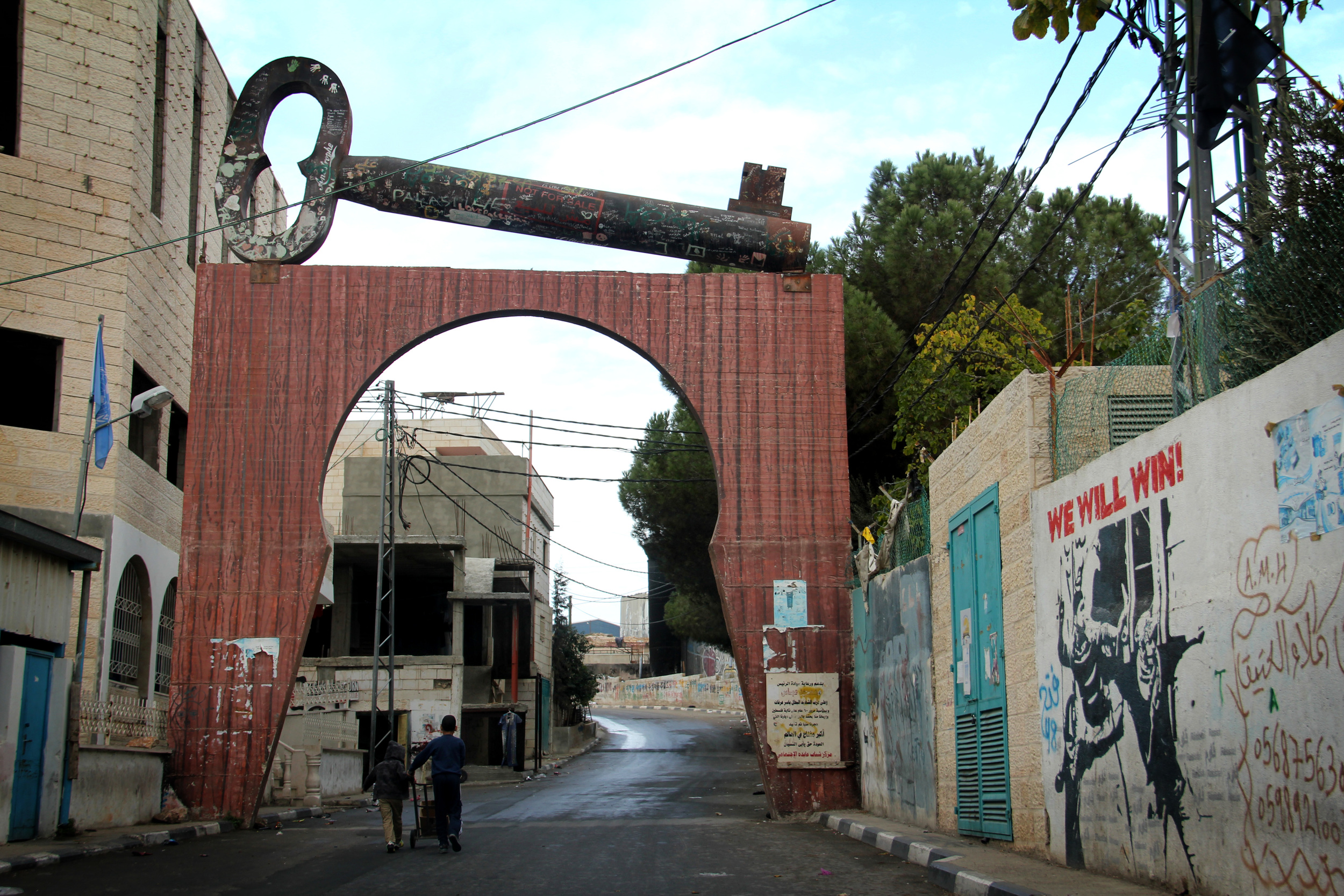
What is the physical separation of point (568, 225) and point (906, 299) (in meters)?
10.5

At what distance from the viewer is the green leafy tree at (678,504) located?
30.8m

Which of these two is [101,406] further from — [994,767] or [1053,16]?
[1053,16]

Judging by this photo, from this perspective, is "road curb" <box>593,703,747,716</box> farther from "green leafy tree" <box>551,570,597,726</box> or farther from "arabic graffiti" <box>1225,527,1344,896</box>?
"arabic graffiti" <box>1225,527,1344,896</box>

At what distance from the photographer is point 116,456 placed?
1859cm

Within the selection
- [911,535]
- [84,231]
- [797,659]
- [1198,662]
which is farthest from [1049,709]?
[84,231]

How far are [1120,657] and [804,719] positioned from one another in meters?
8.04

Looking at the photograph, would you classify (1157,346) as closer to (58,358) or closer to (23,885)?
(23,885)

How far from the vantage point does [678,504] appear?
31781mm

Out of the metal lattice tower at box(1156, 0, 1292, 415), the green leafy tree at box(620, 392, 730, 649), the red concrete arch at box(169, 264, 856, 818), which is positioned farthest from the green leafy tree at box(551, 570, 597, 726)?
the metal lattice tower at box(1156, 0, 1292, 415)

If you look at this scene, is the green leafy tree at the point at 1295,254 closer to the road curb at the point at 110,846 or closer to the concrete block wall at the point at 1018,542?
the concrete block wall at the point at 1018,542

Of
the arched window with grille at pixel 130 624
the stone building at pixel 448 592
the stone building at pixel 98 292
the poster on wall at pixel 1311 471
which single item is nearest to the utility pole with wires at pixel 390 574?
the stone building at pixel 448 592

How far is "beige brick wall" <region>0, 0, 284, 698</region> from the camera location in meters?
18.1

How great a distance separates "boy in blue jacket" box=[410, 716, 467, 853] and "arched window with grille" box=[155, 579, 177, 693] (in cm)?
1076

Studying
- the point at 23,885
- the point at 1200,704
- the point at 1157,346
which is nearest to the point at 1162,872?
the point at 1200,704
